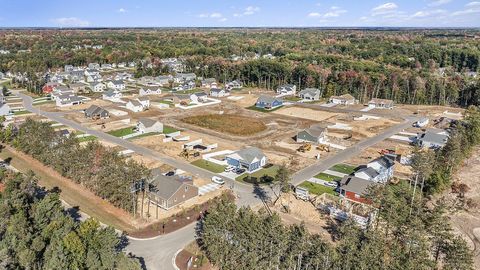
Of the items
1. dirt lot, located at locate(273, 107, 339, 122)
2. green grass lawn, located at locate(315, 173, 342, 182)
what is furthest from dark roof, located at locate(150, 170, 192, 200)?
dirt lot, located at locate(273, 107, 339, 122)

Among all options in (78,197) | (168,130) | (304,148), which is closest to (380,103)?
(304,148)

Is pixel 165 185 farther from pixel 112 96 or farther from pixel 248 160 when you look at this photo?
pixel 112 96

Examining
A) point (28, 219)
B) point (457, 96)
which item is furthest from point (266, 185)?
point (457, 96)

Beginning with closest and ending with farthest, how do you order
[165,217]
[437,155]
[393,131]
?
[165,217]
[437,155]
[393,131]

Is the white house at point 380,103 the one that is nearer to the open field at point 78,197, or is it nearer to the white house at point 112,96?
the white house at point 112,96

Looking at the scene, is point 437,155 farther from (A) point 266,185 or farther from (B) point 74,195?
(B) point 74,195
